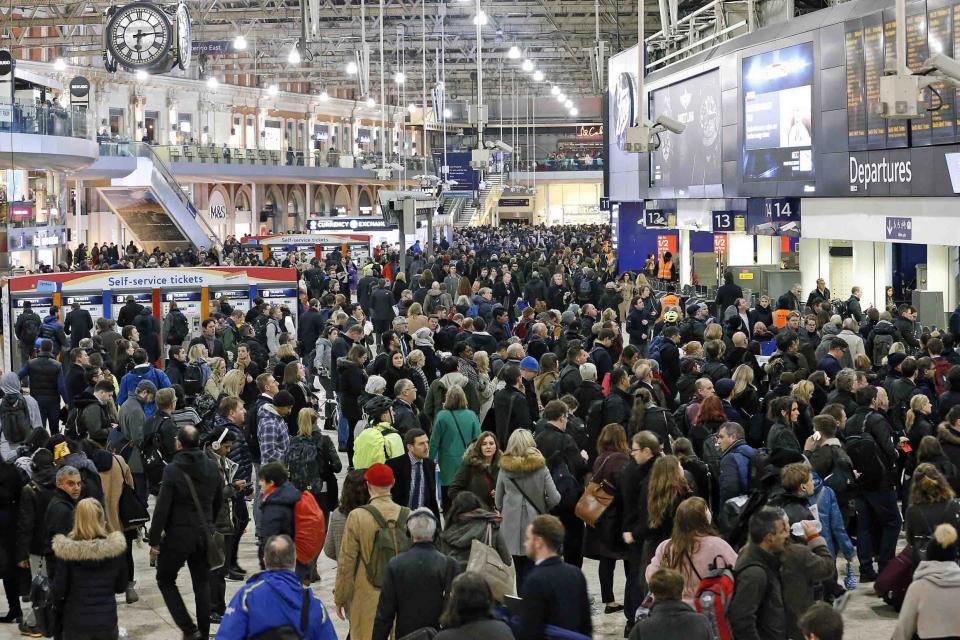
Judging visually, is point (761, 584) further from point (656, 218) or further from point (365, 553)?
point (656, 218)

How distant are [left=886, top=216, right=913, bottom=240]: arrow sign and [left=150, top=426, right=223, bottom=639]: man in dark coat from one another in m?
12.0

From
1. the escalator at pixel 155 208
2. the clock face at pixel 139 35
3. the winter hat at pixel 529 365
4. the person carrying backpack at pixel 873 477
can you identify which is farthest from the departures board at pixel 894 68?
the escalator at pixel 155 208

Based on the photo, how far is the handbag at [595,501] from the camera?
27.9ft

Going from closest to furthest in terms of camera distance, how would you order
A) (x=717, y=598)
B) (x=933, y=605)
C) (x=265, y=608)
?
(x=265, y=608) → (x=933, y=605) → (x=717, y=598)

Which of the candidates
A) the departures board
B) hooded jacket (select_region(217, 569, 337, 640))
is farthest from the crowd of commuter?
the departures board

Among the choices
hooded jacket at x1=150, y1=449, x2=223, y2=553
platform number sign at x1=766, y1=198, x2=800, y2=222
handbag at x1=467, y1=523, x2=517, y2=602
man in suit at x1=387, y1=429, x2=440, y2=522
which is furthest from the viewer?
platform number sign at x1=766, y1=198, x2=800, y2=222

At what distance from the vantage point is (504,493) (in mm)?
8391

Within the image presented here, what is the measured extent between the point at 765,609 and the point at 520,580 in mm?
2519

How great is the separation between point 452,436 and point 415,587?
368cm

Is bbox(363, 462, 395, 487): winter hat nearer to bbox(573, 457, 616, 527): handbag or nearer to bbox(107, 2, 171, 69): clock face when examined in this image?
bbox(573, 457, 616, 527): handbag

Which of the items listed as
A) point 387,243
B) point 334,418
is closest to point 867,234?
point 334,418

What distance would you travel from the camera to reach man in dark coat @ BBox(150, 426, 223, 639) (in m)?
8.43

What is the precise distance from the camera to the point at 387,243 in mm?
42781

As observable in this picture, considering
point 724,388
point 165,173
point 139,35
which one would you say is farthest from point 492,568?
point 165,173
